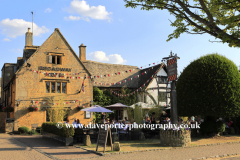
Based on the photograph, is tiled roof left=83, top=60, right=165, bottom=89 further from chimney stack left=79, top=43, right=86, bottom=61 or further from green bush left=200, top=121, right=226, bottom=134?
green bush left=200, top=121, right=226, bottom=134

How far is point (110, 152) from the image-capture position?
10.6 meters

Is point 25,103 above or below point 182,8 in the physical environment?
below

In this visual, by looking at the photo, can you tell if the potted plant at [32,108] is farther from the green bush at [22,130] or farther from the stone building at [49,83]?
the green bush at [22,130]

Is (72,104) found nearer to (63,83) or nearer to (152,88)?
(63,83)

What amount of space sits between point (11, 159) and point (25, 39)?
19527 mm

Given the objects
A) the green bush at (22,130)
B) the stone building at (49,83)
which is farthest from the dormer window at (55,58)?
the green bush at (22,130)

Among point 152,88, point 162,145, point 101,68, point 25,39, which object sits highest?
point 25,39

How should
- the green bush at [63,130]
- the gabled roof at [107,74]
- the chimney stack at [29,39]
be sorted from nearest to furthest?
1. the green bush at [63,130]
2. the chimney stack at [29,39]
3. the gabled roof at [107,74]

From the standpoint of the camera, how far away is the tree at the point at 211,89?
50.4ft

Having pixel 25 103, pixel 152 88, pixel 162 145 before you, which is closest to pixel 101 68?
pixel 152 88

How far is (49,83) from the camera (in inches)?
920

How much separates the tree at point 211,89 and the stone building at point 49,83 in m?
11.5

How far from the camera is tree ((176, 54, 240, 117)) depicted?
15.4 metres

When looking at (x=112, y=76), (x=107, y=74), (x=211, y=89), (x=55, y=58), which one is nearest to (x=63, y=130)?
(x=211, y=89)
